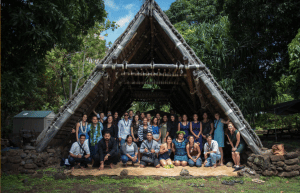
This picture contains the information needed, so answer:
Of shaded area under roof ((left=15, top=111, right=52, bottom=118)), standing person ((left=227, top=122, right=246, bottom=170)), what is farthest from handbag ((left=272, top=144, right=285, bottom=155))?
shaded area under roof ((left=15, top=111, right=52, bottom=118))

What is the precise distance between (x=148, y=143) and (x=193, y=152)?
146 centimetres

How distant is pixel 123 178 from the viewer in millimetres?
5082

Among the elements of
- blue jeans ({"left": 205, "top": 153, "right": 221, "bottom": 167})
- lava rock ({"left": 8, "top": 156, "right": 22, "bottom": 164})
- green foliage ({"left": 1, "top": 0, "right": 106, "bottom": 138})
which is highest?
green foliage ({"left": 1, "top": 0, "right": 106, "bottom": 138})

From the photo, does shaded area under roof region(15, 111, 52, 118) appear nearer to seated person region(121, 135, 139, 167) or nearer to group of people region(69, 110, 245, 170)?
group of people region(69, 110, 245, 170)

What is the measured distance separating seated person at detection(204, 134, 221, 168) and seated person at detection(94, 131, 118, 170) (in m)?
2.77

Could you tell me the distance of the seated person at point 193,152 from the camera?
20.5 ft

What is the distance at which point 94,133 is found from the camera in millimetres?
6391

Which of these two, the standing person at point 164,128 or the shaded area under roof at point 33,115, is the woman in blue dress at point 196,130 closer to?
the standing person at point 164,128

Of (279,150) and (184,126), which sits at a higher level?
(184,126)

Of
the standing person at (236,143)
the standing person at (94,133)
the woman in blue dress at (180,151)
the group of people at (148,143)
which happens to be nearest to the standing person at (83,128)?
the group of people at (148,143)

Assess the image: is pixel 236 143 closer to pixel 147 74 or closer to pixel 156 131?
pixel 156 131

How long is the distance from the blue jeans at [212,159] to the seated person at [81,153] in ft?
11.5

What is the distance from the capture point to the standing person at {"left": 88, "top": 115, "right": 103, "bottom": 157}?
6.26m

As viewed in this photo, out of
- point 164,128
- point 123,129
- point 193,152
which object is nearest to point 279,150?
point 193,152
